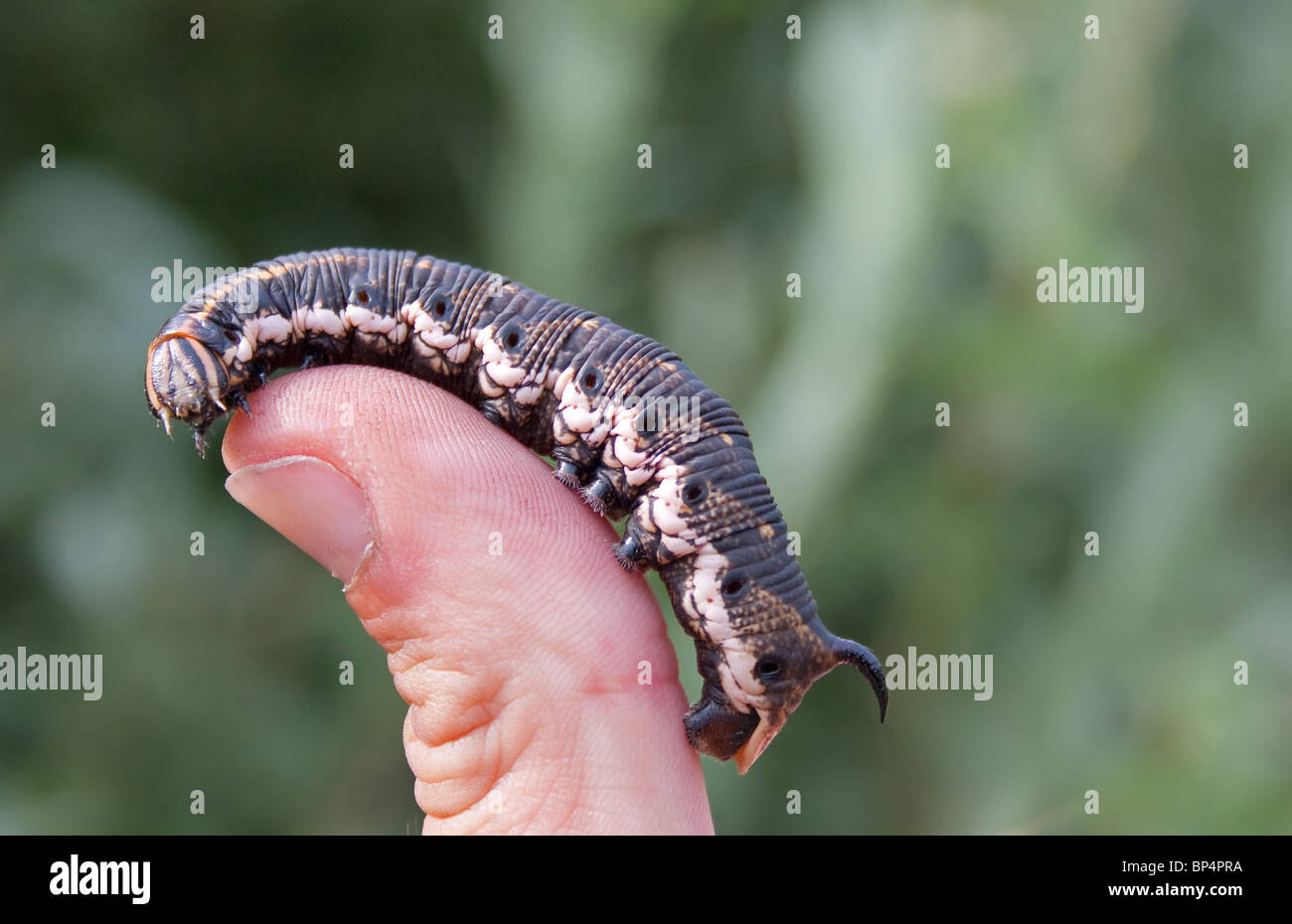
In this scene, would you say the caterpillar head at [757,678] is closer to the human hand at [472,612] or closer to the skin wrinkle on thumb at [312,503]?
the human hand at [472,612]

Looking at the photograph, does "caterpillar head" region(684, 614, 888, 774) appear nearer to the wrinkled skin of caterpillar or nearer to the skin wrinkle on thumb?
the wrinkled skin of caterpillar

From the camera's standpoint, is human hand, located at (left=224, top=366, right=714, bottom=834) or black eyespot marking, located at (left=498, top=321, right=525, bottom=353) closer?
human hand, located at (left=224, top=366, right=714, bottom=834)

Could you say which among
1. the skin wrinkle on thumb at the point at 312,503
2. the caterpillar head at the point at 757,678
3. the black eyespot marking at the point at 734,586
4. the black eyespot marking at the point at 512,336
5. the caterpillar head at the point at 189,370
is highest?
the black eyespot marking at the point at 512,336

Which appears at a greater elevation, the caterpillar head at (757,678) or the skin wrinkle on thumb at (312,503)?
the skin wrinkle on thumb at (312,503)

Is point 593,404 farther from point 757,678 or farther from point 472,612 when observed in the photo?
point 757,678

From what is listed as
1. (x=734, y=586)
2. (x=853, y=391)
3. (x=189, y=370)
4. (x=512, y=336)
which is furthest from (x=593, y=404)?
(x=853, y=391)

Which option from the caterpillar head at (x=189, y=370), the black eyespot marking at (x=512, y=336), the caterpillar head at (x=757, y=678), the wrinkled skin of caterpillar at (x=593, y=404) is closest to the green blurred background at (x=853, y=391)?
the caterpillar head at (x=757, y=678)

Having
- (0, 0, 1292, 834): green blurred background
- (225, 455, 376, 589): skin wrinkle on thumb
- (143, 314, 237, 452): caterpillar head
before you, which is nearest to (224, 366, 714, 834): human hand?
(225, 455, 376, 589): skin wrinkle on thumb
